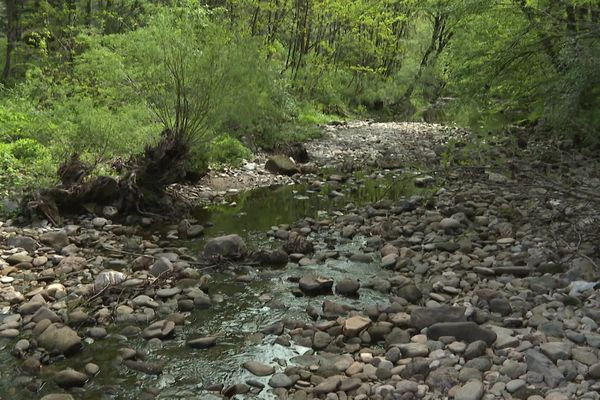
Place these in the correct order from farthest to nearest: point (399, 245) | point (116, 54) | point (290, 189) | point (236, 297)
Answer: point (290, 189) < point (116, 54) < point (399, 245) < point (236, 297)

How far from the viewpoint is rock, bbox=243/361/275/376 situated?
5.05 meters

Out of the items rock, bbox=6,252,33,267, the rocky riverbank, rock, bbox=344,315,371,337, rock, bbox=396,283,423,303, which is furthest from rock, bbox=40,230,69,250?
rock, bbox=396,283,423,303

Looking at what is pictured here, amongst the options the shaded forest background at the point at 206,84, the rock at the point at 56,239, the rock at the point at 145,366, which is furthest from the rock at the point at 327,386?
the shaded forest background at the point at 206,84

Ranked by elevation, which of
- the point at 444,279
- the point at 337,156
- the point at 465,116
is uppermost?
the point at 465,116

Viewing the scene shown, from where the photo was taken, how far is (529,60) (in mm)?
9812

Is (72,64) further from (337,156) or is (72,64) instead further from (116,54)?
(337,156)

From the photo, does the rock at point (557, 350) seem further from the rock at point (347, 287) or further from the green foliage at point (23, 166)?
the green foliage at point (23, 166)

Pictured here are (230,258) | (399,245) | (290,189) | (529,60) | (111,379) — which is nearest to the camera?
(111,379)

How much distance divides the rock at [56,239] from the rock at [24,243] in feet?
0.72

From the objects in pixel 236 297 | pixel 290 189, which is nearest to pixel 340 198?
pixel 290 189

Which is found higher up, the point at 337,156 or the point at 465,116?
the point at 465,116

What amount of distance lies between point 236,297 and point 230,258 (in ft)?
4.26

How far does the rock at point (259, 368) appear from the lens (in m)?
5.05

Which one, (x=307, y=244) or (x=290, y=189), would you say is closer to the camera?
(x=307, y=244)
